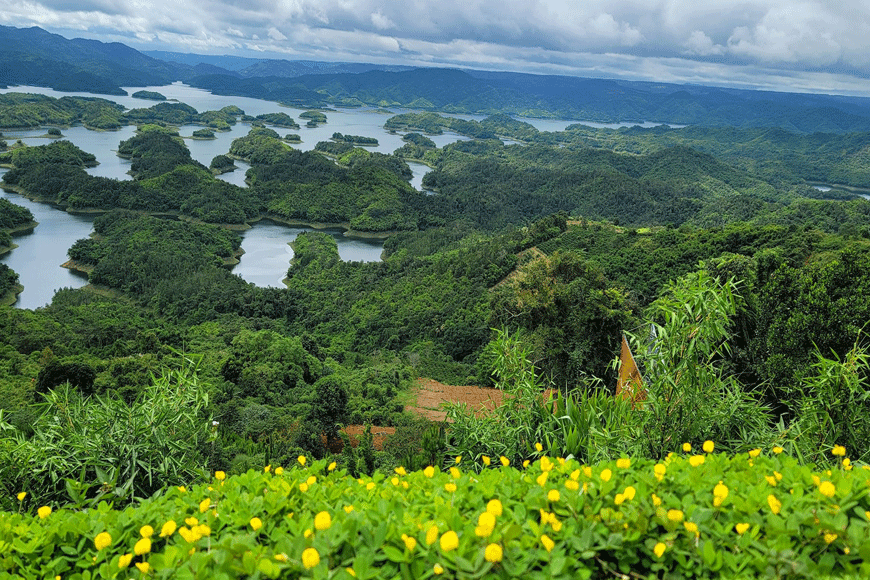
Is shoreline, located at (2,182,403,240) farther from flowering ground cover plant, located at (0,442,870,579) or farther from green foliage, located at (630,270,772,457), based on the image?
flowering ground cover plant, located at (0,442,870,579)

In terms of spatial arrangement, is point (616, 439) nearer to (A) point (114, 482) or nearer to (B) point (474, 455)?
(B) point (474, 455)

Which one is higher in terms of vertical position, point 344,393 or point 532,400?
point 532,400

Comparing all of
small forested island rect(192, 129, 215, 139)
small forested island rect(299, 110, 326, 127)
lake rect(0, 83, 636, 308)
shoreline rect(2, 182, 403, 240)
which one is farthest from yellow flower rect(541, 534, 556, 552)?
small forested island rect(299, 110, 326, 127)

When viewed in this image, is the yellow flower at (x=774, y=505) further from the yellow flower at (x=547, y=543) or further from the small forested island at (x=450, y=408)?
the yellow flower at (x=547, y=543)

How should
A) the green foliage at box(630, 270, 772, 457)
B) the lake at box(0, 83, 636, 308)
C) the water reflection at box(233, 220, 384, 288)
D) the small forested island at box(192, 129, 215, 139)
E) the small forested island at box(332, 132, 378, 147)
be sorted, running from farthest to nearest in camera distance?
1. the small forested island at box(332, 132, 378, 147)
2. the small forested island at box(192, 129, 215, 139)
3. the water reflection at box(233, 220, 384, 288)
4. the lake at box(0, 83, 636, 308)
5. the green foliage at box(630, 270, 772, 457)

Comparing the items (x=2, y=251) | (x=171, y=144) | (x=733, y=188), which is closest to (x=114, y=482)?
(x=2, y=251)

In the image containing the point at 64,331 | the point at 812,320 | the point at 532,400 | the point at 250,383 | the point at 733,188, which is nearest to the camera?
the point at 532,400

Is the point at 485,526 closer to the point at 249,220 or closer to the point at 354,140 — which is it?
the point at 249,220

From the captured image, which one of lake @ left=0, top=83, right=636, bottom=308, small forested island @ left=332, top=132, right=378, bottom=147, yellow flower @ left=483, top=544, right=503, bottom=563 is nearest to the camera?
yellow flower @ left=483, top=544, right=503, bottom=563

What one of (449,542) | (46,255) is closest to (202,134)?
(46,255)
